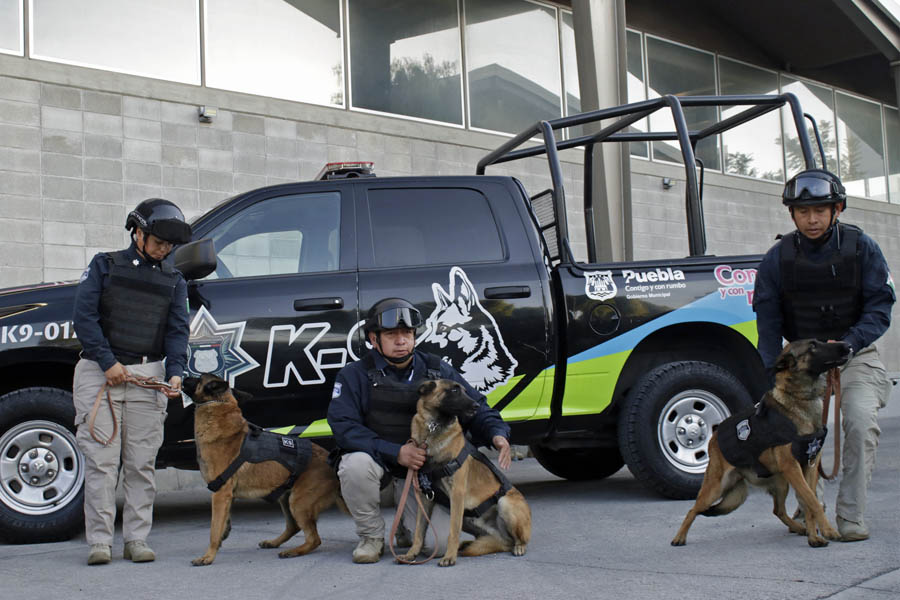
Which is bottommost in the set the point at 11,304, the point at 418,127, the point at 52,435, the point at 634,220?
the point at 52,435

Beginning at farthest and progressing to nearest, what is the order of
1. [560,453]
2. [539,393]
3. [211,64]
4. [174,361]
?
[211,64]
[560,453]
[539,393]
[174,361]

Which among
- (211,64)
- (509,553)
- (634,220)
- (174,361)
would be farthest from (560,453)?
(634,220)

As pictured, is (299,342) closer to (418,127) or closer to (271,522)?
(271,522)

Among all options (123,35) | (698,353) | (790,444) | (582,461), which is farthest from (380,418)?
(123,35)

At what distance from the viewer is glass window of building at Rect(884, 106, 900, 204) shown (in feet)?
67.6

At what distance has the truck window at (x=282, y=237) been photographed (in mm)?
5672

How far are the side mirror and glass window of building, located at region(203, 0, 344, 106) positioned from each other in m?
6.45

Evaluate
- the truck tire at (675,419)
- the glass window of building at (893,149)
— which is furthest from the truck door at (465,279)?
the glass window of building at (893,149)

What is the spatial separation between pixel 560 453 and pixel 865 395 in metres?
3.12

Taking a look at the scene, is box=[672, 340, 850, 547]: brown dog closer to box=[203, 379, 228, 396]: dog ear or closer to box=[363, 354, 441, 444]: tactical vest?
box=[363, 354, 441, 444]: tactical vest

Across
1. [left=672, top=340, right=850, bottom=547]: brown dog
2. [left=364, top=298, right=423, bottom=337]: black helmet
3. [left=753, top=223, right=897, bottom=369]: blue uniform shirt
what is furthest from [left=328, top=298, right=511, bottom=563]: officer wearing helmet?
[left=753, top=223, right=897, bottom=369]: blue uniform shirt

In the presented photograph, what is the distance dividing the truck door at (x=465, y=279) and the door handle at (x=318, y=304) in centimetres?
16

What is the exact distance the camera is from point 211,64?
11188 millimetres

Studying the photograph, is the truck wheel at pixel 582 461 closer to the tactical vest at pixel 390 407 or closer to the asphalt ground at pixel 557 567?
the asphalt ground at pixel 557 567
